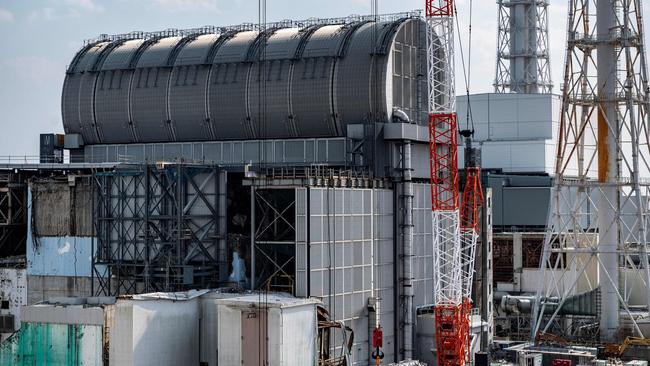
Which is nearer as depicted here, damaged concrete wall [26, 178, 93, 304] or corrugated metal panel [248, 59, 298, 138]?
corrugated metal panel [248, 59, 298, 138]

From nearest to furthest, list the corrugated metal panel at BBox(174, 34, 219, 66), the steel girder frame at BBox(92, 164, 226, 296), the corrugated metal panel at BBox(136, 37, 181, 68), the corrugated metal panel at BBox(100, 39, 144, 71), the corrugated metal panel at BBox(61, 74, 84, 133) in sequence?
the steel girder frame at BBox(92, 164, 226, 296) < the corrugated metal panel at BBox(174, 34, 219, 66) < the corrugated metal panel at BBox(136, 37, 181, 68) < the corrugated metal panel at BBox(100, 39, 144, 71) < the corrugated metal panel at BBox(61, 74, 84, 133)

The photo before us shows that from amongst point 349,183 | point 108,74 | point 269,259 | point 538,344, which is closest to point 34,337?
point 269,259

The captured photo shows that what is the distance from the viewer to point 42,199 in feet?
325

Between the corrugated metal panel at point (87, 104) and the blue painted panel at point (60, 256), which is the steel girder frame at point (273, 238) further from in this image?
the corrugated metal panel at point (87, 104)

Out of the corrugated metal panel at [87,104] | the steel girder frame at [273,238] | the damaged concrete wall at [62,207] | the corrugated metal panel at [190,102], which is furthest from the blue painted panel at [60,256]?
the steel girder frame at [273,238]

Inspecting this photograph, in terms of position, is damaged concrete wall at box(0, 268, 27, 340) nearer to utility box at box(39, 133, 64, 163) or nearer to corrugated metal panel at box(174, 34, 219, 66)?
utility box at box(39, 133, 64, 163)

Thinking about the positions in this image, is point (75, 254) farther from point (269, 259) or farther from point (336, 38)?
point (336, 38)

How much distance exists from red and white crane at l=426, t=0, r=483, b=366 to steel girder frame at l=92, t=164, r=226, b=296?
18.3 m

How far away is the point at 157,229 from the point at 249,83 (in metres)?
14.5

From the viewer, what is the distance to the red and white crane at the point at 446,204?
95062mm

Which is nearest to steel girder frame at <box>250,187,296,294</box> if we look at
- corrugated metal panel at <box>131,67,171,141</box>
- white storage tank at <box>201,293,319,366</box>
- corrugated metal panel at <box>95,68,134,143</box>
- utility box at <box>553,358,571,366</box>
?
white storage tank at <box>201,293,319,366</box>

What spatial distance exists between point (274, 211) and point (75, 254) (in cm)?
2060

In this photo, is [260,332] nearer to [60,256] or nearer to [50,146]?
[60,256]

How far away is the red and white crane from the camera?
95062 millimetres
